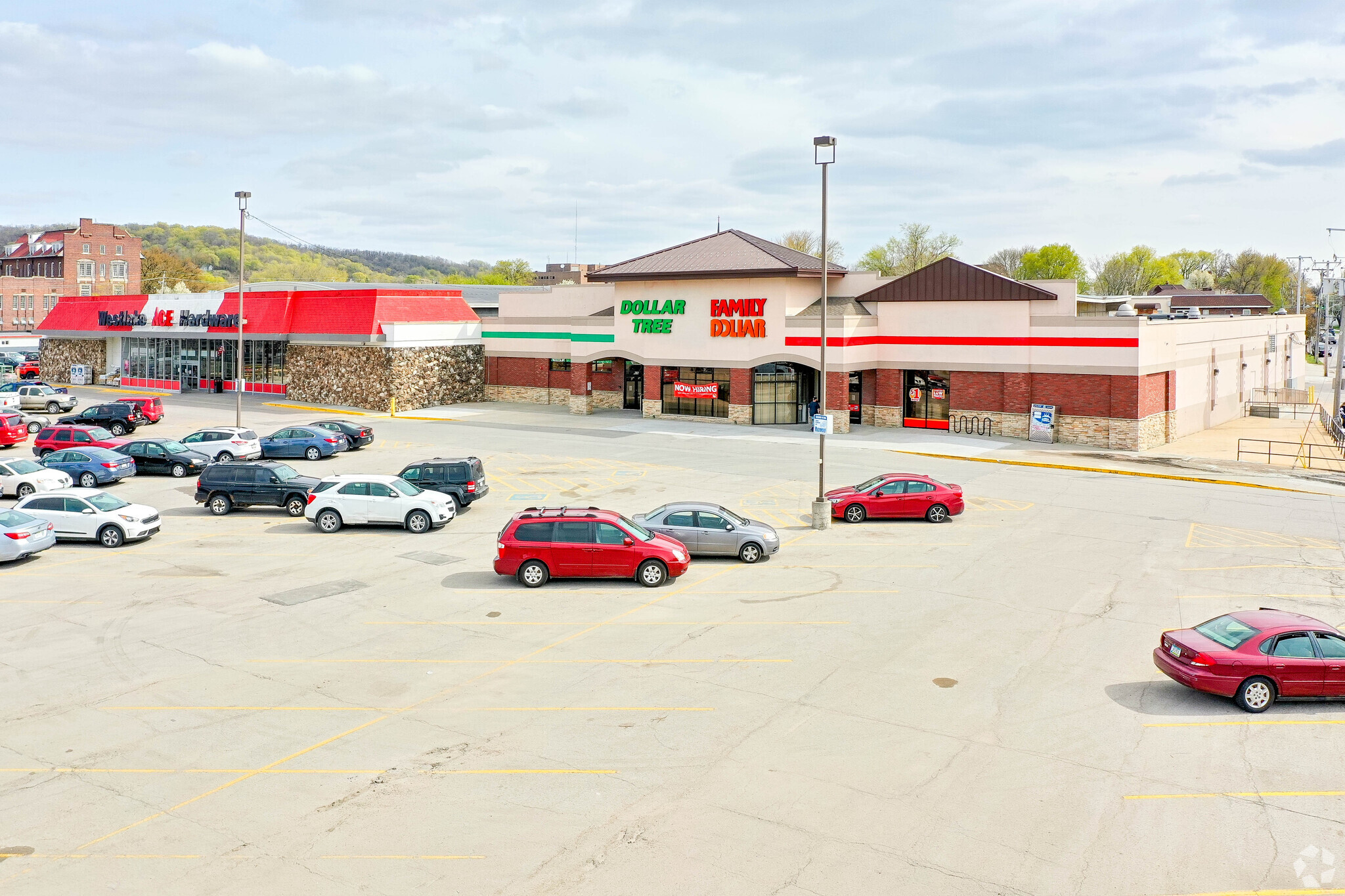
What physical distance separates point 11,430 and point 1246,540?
46835mm

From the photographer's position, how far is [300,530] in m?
29.1

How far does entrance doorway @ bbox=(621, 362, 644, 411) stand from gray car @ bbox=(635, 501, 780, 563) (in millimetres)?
36841

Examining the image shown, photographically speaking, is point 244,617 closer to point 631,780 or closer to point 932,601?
point 631,780

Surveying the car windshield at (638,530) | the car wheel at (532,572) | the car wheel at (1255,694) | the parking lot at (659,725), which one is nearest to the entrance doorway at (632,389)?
the parking lot at (659,725)

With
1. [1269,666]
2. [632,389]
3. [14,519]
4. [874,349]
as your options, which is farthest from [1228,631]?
[632,389]

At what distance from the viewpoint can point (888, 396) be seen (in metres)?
53.5

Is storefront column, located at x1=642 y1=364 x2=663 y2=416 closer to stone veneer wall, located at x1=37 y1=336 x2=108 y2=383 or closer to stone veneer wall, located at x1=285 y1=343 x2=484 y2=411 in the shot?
stone veneer wall, located at x1=285 y1=343 x2=484 y2=411

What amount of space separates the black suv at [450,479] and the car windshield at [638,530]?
31.1ft

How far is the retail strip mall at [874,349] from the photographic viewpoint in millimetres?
47625

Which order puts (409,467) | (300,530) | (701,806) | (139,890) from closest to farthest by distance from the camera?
1. (139,890)
2. (701,806)
3. (300,530)
4. (409,467)

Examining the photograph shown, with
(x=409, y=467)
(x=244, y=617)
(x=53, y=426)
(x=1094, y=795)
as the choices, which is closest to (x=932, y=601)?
(x=1094, y=795)

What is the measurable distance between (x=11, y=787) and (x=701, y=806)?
8689 mm

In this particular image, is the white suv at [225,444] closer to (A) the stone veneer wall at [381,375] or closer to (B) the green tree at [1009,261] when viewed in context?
(A) the stone veneer wall at [381,375]

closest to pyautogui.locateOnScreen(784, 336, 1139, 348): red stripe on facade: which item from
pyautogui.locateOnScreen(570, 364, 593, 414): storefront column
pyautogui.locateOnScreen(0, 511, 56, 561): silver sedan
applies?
pyautogui.locateOnScreen(570, 364, 593, 414): storefront column
